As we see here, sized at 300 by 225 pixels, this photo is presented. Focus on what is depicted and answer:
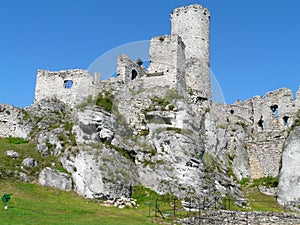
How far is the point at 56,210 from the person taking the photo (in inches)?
974

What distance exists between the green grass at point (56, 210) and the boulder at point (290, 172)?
1558 centimetres

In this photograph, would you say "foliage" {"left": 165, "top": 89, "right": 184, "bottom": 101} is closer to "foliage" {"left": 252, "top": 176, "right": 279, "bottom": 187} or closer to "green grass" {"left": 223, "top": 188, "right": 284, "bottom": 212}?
"green grass" {"left": 223, "top": 188, "right": 284, "bottom": 212}

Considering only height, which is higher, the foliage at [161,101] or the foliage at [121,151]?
the foliage at [161,101]

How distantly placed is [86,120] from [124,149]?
13.3ft

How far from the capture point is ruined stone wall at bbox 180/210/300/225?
27.4 metres

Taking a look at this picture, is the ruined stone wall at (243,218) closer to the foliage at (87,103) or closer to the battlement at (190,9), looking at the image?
the foliage at (87,103)

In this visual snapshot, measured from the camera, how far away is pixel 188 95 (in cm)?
4128

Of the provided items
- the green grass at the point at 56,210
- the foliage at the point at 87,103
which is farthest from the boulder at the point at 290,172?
the foliage at the point at 87,103

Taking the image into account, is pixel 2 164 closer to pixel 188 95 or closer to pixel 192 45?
pixel 188 95

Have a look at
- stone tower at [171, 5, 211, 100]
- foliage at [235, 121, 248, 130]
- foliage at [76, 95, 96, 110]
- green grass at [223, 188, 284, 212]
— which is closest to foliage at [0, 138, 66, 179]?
foliage at [76, 95, 96, 110]

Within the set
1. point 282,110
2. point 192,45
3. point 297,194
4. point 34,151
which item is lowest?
point 297,194

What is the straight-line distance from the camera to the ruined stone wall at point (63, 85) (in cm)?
4159

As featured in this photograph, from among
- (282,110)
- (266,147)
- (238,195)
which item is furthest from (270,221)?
(282,110)

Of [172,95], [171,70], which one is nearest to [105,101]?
[172,95]
